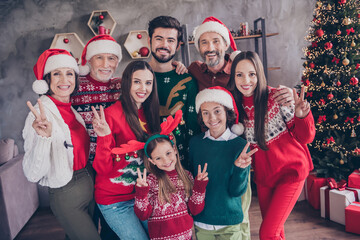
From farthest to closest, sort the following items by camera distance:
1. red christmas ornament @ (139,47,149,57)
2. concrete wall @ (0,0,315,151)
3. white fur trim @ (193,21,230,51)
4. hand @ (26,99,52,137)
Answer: red christmas ornament @ (139,47,149,57)
concrete wall @ (0,0,315,151)
white fur trim @ (193,21,230,51)
hand @ (26,99,52,137)

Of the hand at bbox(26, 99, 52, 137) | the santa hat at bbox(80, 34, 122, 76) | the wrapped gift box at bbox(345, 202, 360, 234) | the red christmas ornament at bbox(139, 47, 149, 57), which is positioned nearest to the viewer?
the hand at bbox(26, 99, 52, 137)

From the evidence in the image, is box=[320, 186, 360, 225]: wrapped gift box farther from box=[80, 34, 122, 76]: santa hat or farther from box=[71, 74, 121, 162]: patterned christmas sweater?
box=[80, 34, 122, 76]: santa hat

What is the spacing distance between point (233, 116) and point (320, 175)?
2.09 meters

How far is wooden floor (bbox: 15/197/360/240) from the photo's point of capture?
9.14 ft

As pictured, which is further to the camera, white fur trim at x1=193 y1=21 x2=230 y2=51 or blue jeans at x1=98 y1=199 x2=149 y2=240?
white fur trim at x1=193 y1=21 x2=230 y2=51

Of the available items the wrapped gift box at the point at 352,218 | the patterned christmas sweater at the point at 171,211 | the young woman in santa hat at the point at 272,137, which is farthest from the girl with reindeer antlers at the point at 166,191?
the wrapped gift box at the point at 352,218

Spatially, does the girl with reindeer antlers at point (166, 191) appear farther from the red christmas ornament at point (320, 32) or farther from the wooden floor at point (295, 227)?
the red christmas ornament at point (320, 32)

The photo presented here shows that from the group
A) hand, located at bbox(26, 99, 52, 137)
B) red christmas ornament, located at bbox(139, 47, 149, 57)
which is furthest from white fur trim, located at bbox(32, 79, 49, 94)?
red christmas ornament, located at bbox(139, 47, 149, 57)

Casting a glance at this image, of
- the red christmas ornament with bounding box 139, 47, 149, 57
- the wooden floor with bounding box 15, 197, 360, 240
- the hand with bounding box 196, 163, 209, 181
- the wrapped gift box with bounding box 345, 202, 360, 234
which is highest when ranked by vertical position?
the red christmas ornament with bounding box 139, 47, 149, 57

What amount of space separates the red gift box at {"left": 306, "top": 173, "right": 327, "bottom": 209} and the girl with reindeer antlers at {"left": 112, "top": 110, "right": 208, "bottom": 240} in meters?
2.16

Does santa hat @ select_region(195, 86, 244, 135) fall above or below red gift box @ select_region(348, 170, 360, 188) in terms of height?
above

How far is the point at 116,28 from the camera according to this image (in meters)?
4.14

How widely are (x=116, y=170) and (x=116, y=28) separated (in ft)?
9.85

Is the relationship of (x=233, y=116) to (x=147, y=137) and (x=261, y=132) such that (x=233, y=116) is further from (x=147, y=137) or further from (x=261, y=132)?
(x=147, y=137)
